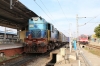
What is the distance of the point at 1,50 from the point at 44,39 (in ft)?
15.3

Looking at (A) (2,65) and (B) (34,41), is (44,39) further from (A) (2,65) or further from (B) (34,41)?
(A) (2,65)

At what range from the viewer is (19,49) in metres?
→ 21.3

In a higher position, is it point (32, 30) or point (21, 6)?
point (21, 6)

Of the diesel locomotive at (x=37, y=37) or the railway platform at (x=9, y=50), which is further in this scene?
the diesel locomotive at (x=37, y=37)

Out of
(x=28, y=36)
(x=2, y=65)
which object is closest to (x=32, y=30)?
(x=28, y=36)

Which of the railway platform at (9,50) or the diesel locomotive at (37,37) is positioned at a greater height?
the diesel locomotive at (37,37)

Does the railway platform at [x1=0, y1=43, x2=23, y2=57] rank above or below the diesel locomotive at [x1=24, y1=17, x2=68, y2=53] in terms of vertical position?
below

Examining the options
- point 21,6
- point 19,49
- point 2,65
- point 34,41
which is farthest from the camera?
point 19,49

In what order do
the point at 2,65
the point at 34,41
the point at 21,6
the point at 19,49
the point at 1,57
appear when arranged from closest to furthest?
the point at 2,65 → the point at 1,57 → the point at 21,6 → the point at 34,41 → the point at 19,49

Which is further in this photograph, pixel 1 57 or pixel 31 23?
pixel 31 23

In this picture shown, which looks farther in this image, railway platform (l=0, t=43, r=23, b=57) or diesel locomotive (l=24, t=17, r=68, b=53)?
diesel locomotive (l=24, t=17, r=68, b=53)

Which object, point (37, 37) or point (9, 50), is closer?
point (9, 50)

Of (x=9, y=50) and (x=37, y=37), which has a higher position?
(x=37, y=37)

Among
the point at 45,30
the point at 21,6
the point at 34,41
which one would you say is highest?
the point at 21,6
